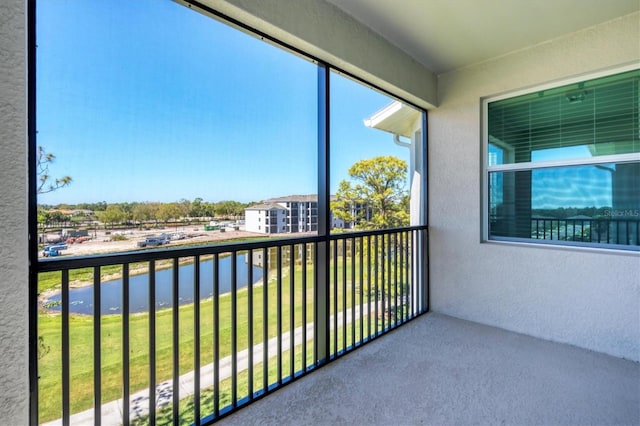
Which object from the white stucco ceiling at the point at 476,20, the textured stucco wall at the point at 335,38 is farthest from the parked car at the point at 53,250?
the white stucco ceiling at the point at 476,20

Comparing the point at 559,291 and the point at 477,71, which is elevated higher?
the point at 477,71

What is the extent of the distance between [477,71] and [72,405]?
12.2ft

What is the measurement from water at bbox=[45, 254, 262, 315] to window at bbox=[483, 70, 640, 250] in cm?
246

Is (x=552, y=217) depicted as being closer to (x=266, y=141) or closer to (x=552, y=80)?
(x=552, y=80)

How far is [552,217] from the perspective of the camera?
2.63 m

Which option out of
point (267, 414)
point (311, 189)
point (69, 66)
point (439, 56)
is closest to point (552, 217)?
point (439, 56)

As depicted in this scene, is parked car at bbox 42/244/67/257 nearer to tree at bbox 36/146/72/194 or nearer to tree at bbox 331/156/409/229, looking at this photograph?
tree at bbox 36/146/72/194

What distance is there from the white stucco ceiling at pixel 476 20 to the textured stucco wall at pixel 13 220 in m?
1.73

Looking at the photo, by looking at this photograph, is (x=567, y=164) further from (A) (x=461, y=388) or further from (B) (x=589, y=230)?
(A) (x=461, y=388)

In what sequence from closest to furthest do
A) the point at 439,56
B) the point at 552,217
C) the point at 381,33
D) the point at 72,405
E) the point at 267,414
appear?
the point at 72,405 < the point at 267,414 < the point at 381,33 < the point at 552,217 < the point at 439,56

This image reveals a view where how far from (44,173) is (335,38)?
1810 millimetres

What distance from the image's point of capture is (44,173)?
1216mm

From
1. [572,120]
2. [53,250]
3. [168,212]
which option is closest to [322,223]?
[168,212]

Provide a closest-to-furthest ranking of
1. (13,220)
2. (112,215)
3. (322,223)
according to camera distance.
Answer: (13,220)
(112,215)
(322,223)
